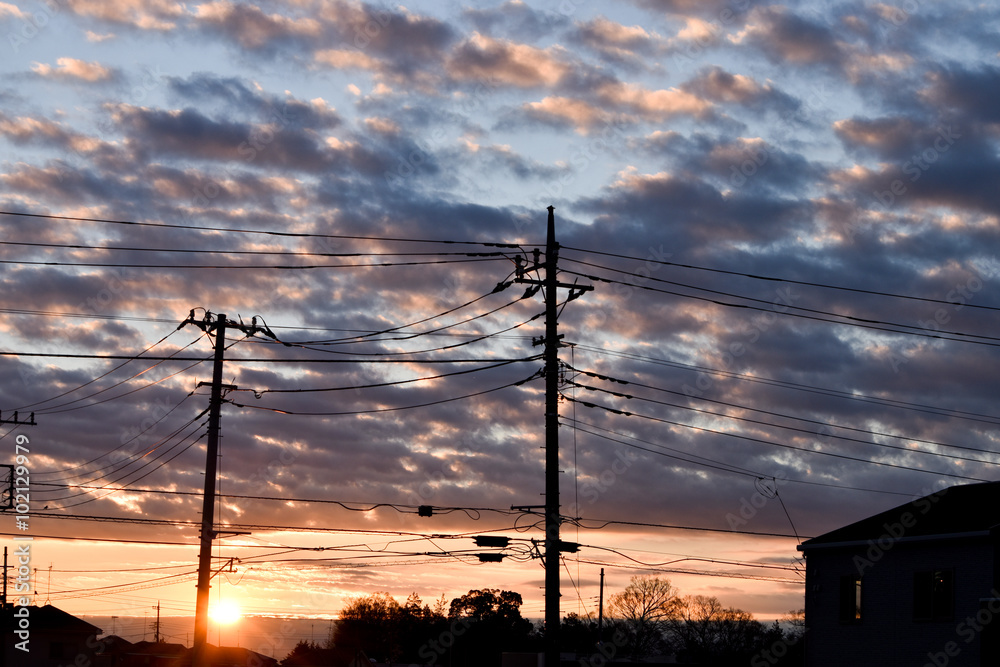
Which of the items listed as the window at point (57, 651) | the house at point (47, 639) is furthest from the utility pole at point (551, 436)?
the window at point (57, 651)

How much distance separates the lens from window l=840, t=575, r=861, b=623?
37344mm

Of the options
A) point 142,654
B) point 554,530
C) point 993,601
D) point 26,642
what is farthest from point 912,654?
point 142,654

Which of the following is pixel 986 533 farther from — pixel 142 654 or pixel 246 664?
pixel 142 654

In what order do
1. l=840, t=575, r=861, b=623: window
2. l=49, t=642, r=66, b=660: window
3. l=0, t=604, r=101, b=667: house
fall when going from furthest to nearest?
1. l=49, t=642, r=66, b=660: window
2. l=0, t=604, r=101, b=667: house
3. l=840, t=575, r=861, b=623: window

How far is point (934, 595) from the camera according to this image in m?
34.6

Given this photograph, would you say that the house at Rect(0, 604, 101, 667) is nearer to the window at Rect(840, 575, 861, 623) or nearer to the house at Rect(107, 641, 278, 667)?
the house at Rect(107, 641, 278, 667)

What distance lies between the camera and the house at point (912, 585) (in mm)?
32969

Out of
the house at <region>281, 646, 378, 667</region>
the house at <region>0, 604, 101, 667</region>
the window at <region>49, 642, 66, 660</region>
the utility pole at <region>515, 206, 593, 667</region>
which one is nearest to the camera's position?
the utility pole at <region>515, 206, 593, 667</region>

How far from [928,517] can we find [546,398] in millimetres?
18036

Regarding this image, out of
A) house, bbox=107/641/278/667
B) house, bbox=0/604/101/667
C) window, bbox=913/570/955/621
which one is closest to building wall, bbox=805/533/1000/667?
window, bbox=913/570/955/621

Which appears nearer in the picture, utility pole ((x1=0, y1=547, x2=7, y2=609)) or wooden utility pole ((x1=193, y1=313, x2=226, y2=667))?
wooden utility pole ((x1=193, y1=313, x2=226, y2=667))

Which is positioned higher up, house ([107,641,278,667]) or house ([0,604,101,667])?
house ([0,604,101,667])

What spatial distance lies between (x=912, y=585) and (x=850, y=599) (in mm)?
3002

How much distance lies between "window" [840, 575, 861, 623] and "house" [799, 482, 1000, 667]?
0.12ft
